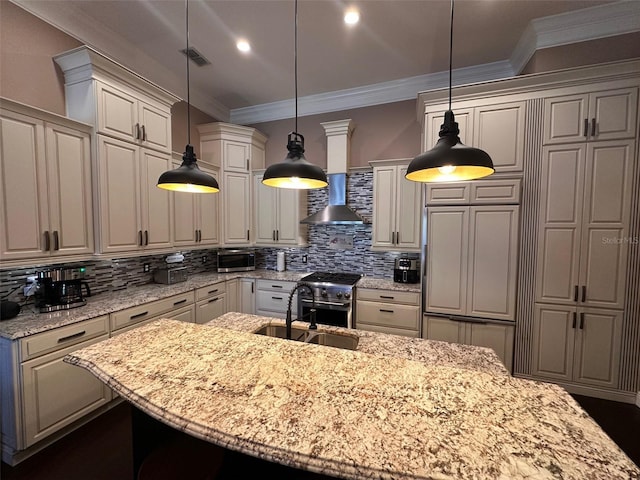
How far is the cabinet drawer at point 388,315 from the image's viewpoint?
2.98m

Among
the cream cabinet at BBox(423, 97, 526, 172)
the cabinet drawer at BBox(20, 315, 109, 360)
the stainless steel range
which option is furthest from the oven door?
the cream cabinet at BBox(423, 97, 526, 172)

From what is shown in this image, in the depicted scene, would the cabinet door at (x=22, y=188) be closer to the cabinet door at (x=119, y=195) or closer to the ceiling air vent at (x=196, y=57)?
the cabinet door at (x=119, y=195)

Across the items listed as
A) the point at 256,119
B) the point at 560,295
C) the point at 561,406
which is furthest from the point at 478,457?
the point at 256,119

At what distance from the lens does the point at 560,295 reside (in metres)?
2.46

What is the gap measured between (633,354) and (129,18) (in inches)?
209

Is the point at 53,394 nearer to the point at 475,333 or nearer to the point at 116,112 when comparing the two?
the point at 116,112

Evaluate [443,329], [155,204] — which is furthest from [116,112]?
[443,329]

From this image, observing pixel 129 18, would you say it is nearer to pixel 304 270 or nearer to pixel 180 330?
pixel 180 330

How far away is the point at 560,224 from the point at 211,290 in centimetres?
369

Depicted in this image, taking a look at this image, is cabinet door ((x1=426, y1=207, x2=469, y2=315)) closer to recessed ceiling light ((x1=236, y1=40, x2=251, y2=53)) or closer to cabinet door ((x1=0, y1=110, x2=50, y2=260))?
recessed ceiling light ((x1=236, y1=40, x2=251, y2=53))

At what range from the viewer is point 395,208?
3.37 m

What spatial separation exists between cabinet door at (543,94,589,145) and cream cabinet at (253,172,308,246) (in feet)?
9.03

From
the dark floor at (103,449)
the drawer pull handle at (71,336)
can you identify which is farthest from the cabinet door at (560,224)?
the drawer pull handle at (71,336)

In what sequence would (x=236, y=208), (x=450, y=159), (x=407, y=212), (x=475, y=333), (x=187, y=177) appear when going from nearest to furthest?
(x=450, y=159) < (x=187, y=177) < (x=475, y=333) < (x=407, y=212) < (x=236, y=208)
